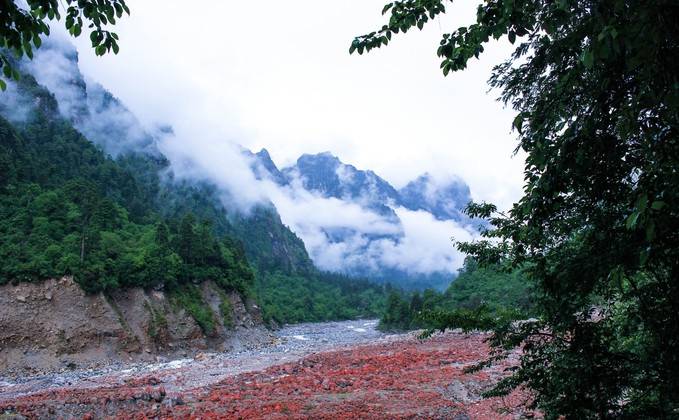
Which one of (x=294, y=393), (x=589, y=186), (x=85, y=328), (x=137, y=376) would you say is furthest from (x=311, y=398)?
(x=85, y=328)

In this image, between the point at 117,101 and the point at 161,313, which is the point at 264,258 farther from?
the point at 161,313

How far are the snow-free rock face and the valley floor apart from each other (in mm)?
4212

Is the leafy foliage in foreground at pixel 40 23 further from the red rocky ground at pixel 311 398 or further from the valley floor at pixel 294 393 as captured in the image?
the red rocky ground at pixel 311 398

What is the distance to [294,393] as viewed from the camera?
16672 mm

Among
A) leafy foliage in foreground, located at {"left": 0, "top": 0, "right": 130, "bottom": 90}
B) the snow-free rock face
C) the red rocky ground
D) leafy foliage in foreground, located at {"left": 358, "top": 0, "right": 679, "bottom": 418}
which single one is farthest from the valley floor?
leafy foliage in foreground, located at {"left": 0, "top": 0, "right": 130, "bottom": 90}

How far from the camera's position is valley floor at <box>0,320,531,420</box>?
44.8 feet

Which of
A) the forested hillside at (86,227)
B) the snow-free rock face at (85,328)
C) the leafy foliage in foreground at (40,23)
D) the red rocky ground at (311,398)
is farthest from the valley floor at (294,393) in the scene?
the forested hillside at (86,227)

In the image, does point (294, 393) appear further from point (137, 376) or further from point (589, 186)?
point (589, 186)

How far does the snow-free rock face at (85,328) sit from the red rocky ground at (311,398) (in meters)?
11.7

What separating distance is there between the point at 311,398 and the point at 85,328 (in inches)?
906

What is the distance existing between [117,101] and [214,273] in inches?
3454

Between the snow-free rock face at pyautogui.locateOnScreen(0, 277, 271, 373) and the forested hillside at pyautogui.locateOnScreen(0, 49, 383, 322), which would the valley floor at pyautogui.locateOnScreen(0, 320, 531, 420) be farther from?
the forested hillside at pyautogui.locateOnScreen(0, 49, 383, 322)

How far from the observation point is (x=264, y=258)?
11894 centimetres

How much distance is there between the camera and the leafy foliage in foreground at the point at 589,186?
2.93m
